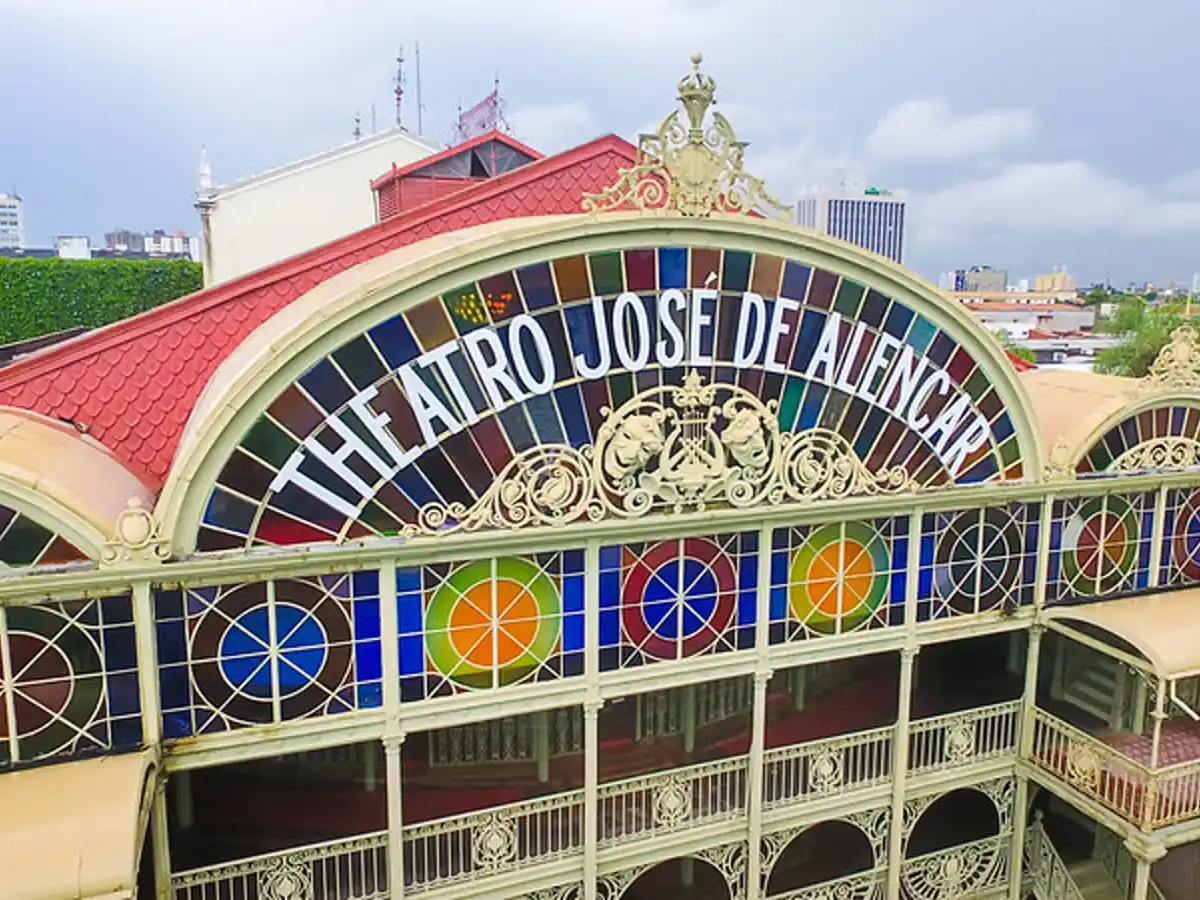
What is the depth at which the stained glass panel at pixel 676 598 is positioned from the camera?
11266 millimetres

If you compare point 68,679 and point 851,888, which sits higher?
point 68,679

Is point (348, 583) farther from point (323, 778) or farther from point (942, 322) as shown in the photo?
point (942, 322)

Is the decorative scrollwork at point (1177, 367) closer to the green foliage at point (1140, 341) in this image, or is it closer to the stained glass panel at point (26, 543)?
the stained glass panel at point (26, 543)

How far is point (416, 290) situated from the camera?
9.91 metres

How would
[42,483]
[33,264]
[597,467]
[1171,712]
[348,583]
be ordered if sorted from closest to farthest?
[42,483] → [348,583] → [597,467] → [1171,712] → [33,264]

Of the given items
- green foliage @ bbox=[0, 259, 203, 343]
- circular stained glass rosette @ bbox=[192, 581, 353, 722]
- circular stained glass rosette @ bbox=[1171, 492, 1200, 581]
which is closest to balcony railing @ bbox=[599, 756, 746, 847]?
circular stained glass rosette @ bbox=[192, 581, 353, 722]

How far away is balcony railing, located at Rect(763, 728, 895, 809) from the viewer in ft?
41.2

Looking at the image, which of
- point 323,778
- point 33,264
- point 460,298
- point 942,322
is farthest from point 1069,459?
point 33,264

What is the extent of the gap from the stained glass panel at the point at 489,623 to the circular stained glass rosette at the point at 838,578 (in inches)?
125

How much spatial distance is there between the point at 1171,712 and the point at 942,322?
27.3 ft

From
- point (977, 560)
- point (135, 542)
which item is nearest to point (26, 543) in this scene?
point (135, 542)

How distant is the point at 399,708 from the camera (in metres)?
10.3

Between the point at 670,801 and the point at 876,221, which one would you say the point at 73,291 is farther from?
the point at 876,221

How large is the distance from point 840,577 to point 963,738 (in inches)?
135
